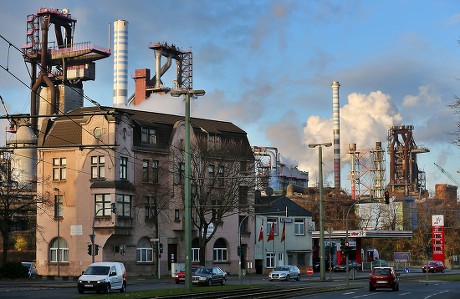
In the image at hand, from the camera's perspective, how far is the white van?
140 feet

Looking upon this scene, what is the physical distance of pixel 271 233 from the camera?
89.9m

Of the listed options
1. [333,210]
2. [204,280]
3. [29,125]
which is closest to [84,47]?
[29,125]

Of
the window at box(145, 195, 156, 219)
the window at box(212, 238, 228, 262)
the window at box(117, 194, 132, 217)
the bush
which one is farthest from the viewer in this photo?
the window at box(212, 238, 228, 262)

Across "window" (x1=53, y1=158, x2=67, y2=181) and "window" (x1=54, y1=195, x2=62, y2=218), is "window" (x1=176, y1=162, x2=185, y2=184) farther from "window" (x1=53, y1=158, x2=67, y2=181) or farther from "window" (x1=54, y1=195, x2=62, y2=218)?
"window" (x1=54, y1=195, x2=62, y2=218)

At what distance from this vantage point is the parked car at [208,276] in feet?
192

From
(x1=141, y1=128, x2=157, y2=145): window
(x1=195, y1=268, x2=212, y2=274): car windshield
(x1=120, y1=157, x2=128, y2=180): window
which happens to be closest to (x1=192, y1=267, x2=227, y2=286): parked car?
(x1=195, y1=268, x2=212, y2=274): car windshield

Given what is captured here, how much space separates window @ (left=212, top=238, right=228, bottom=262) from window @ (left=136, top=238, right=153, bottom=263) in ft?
30.8

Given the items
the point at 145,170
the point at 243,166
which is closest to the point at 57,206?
the point at 145,170

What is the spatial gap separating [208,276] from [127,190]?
20302mm

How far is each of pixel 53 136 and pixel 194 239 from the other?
18.4m

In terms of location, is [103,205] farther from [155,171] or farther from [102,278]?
[102,278]

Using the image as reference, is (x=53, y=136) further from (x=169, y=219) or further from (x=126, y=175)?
(x=169, y=219)

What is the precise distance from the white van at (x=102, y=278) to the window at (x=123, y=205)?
30005 mm

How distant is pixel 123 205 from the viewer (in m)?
76.4
